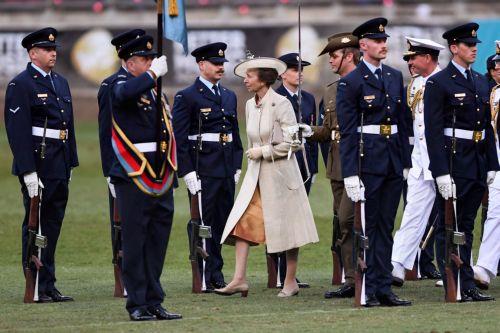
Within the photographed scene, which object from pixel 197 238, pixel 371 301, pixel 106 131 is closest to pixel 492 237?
pixel 371 301

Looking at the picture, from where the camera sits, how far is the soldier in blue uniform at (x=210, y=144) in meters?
14.4

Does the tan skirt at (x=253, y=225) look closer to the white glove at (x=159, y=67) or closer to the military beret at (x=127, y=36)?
the military beret at (x=127, y=36)

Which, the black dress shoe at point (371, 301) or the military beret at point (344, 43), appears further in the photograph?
the military beret at point (344, 43)

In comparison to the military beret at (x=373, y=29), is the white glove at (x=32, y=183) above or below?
below

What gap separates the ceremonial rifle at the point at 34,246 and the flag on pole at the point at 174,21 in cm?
217

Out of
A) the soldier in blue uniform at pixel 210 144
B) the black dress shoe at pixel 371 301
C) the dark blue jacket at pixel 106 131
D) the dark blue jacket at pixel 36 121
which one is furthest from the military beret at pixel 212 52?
the black dress shoe at pixel 371 301

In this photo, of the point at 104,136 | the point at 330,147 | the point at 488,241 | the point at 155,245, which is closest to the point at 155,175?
the point at 155,245

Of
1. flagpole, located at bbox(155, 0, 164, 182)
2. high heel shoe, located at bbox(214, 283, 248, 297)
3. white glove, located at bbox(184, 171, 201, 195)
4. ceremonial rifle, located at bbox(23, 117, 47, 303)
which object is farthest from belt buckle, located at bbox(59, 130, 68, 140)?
flagpole, located at bbox(155, 0, 164, 182)

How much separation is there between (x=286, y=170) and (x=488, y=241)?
2.07 meters

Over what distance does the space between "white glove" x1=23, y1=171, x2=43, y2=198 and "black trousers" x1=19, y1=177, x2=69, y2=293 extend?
150 mm

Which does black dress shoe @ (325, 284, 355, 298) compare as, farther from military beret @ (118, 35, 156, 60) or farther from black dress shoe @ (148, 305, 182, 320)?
military beret @ (118, 35, 156, 60)

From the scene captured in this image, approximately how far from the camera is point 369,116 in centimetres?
1271

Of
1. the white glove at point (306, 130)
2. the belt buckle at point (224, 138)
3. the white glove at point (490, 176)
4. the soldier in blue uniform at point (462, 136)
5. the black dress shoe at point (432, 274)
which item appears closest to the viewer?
the soldier in blue uniform at point (462, 136)

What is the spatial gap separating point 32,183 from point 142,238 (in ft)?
6.35
